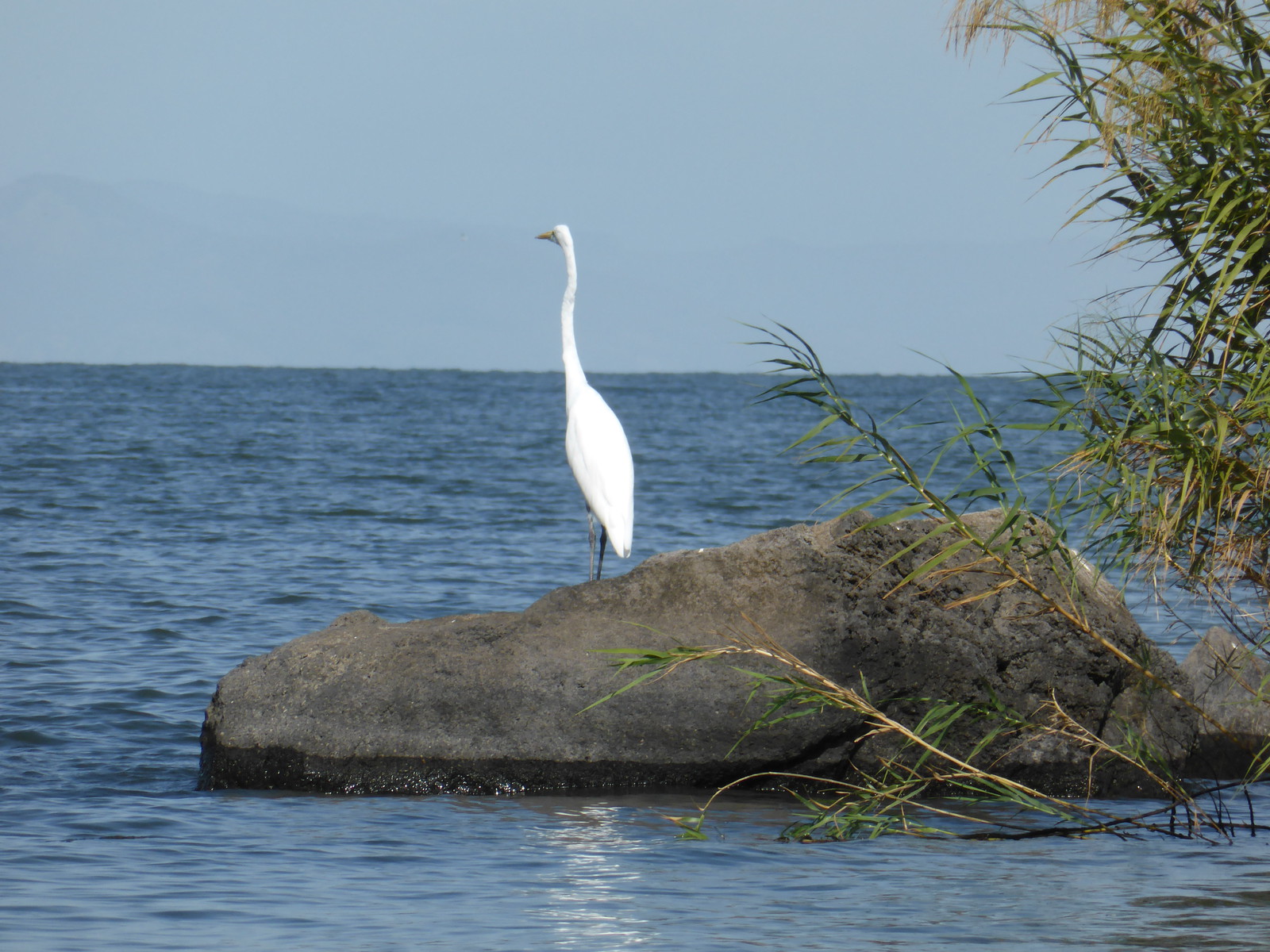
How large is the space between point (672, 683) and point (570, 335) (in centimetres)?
453

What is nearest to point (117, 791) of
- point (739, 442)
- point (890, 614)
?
point (890, 614)

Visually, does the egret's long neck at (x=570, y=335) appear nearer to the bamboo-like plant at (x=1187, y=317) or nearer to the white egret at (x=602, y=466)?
the white egret at (x=602, y=466)

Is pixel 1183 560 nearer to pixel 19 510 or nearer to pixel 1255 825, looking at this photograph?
pixel 1255 825

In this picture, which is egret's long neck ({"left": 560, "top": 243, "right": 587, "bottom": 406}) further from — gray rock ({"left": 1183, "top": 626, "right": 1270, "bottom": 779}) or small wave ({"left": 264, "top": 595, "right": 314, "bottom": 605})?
gray rock ({"left": 1183, "top": 626, "right": 1270, "bottom": 779})

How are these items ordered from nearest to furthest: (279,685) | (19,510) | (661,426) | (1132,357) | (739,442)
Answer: (1132,357), (279,685), (19,510), (739,442), (661,426)

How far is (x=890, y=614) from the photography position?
6371mm

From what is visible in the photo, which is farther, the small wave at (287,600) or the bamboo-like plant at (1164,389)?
the small wave at (287,600)

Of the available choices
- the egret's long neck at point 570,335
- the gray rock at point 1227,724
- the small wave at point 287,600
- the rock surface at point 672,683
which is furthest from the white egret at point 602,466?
the gray rock at point 1227,724

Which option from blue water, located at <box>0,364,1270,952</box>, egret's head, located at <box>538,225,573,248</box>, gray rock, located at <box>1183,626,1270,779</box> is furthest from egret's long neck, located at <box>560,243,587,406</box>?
gray rock, located at <box>1183,626,1270,779</box>

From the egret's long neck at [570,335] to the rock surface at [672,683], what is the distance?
138 inches

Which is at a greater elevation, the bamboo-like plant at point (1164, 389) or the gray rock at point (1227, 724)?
the bamboo-like plant at point (1164, 389)

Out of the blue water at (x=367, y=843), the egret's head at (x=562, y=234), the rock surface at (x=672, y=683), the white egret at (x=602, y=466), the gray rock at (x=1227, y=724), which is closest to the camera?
the blue water at (x=367, y=843)

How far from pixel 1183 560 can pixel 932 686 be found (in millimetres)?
1440

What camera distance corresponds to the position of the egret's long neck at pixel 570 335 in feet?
32.4
